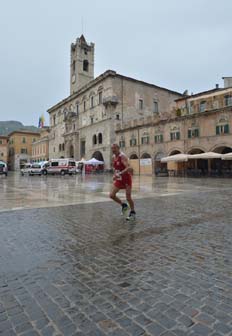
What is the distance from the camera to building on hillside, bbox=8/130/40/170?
3123 inches

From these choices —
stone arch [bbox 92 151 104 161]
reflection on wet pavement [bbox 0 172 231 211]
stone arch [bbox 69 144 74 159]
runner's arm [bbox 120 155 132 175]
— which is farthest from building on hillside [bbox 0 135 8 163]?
runner's arm [bbox 120 155 132 175]

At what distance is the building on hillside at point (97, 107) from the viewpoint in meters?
42.1

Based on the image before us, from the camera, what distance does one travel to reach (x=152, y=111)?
47719 mm

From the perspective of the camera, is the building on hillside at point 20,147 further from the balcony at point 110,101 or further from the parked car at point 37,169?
the balcony at point 110,101

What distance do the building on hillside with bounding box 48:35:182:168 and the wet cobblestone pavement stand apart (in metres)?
31.8

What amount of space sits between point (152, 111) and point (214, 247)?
45789mm

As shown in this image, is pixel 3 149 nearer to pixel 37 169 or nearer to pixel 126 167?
pixel 37 169

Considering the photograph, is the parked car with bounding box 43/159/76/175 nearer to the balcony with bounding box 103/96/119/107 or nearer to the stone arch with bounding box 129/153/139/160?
the stone arch with bounding box 129/153/139/160

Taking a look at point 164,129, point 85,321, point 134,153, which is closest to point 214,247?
point 85,321

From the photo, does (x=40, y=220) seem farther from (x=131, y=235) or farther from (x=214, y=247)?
(x=214, y=247)

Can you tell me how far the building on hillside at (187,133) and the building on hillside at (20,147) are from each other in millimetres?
49889

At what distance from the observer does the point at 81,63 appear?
2173 inches

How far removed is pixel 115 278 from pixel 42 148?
234 ft

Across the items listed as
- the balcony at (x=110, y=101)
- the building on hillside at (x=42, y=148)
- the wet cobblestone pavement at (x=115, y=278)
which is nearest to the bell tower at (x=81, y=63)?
the balcony at (x=110, y=101)
